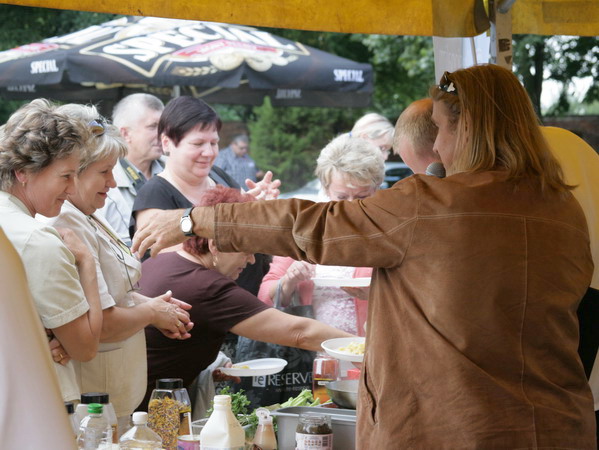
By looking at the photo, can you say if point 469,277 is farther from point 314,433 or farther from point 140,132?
point 140,132

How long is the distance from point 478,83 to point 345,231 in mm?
513

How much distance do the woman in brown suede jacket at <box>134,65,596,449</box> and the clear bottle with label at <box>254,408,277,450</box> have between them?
53 centimetres

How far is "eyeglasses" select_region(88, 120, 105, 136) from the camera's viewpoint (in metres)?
3.06

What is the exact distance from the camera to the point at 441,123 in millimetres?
2131

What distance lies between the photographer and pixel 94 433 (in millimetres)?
2203

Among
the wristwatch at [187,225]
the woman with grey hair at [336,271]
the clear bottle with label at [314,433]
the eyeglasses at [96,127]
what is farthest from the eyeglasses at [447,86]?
the woman with grey hair at [336,271]

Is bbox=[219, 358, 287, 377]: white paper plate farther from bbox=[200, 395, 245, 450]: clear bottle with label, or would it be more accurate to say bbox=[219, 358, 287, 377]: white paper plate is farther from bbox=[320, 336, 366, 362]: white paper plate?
bbox=[200, 395, 245, 450]: clear bottle with label

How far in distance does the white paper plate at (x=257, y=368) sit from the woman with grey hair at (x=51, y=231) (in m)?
0.84

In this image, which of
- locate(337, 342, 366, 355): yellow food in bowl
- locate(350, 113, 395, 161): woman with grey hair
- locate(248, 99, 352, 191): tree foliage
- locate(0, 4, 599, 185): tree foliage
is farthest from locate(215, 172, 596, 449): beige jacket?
locate(248, 99, 352, 191): tree foliage

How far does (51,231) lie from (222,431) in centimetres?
85

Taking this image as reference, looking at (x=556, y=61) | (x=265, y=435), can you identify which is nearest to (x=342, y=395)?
(x=265, y=435)

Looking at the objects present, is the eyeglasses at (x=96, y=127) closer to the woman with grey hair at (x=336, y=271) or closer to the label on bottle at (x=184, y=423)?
the label on bottle at (x=184, y=423)

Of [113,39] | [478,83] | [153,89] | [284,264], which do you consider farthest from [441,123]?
[153,89]

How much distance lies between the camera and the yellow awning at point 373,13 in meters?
2.95
